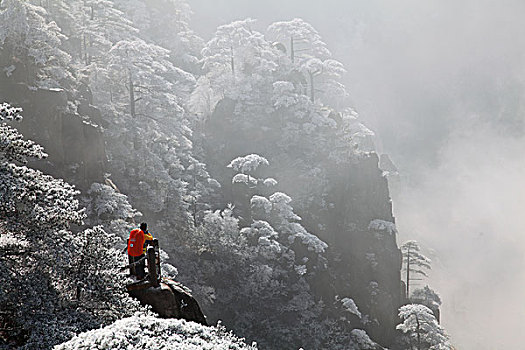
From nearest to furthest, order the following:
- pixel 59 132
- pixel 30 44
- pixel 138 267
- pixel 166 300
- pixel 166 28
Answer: pixel 138 267 → pixel 166 300 → pixel 59 132 → pixel 30 44 → pixel 166 28

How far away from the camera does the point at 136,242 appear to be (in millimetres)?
12875

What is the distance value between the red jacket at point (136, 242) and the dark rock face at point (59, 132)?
479 inches

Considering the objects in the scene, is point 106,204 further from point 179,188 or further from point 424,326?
point 424,326

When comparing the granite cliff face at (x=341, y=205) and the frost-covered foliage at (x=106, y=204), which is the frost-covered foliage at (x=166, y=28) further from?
the frost-covered foliage at (x=106, y=204)

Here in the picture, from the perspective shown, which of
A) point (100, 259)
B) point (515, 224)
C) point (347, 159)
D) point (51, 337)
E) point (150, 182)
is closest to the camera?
point (51, 337)

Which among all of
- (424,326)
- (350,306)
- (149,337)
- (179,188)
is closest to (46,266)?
(149,337)

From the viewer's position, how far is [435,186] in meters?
105

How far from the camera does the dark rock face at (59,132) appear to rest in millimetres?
23844

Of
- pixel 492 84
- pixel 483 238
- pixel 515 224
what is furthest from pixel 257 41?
pixel 492 84

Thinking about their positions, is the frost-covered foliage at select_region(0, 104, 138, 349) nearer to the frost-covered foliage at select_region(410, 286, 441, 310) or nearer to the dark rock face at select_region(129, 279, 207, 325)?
the dark rock face at select_region(129, 279, 207, 325)

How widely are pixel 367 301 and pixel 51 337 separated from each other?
32585 mm

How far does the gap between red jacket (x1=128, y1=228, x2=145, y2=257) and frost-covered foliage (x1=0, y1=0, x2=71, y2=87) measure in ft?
52.1

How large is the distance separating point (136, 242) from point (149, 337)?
409 centimetres

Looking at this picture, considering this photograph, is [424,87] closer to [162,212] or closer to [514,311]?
[514,311]
